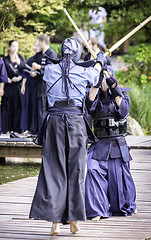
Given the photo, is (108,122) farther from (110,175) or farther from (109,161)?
(110,175)

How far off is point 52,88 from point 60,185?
2.59 feet

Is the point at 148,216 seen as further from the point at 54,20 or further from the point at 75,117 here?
the point at 54,20

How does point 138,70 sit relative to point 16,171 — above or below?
above

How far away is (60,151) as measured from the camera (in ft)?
15.2

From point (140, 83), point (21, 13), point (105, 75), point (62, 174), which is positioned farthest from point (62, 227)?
point (140, 83)

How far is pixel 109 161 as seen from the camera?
5.69m

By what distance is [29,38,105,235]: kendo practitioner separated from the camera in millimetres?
4590

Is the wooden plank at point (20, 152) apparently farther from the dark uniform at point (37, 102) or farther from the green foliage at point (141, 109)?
the green foliage at point (141, 109)

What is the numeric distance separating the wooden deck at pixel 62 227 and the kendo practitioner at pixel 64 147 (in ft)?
0.65

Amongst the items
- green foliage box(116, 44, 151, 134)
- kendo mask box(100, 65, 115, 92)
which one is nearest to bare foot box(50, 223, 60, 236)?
kendo mask box(100, 65, 115, 92)

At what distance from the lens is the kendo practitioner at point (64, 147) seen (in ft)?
15.1

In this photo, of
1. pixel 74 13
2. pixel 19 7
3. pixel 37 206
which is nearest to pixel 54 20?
pixel 74 13

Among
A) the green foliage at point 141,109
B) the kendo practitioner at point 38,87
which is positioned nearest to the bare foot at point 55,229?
the kendo practitioner at point 38,87

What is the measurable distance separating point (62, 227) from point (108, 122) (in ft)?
3.88
